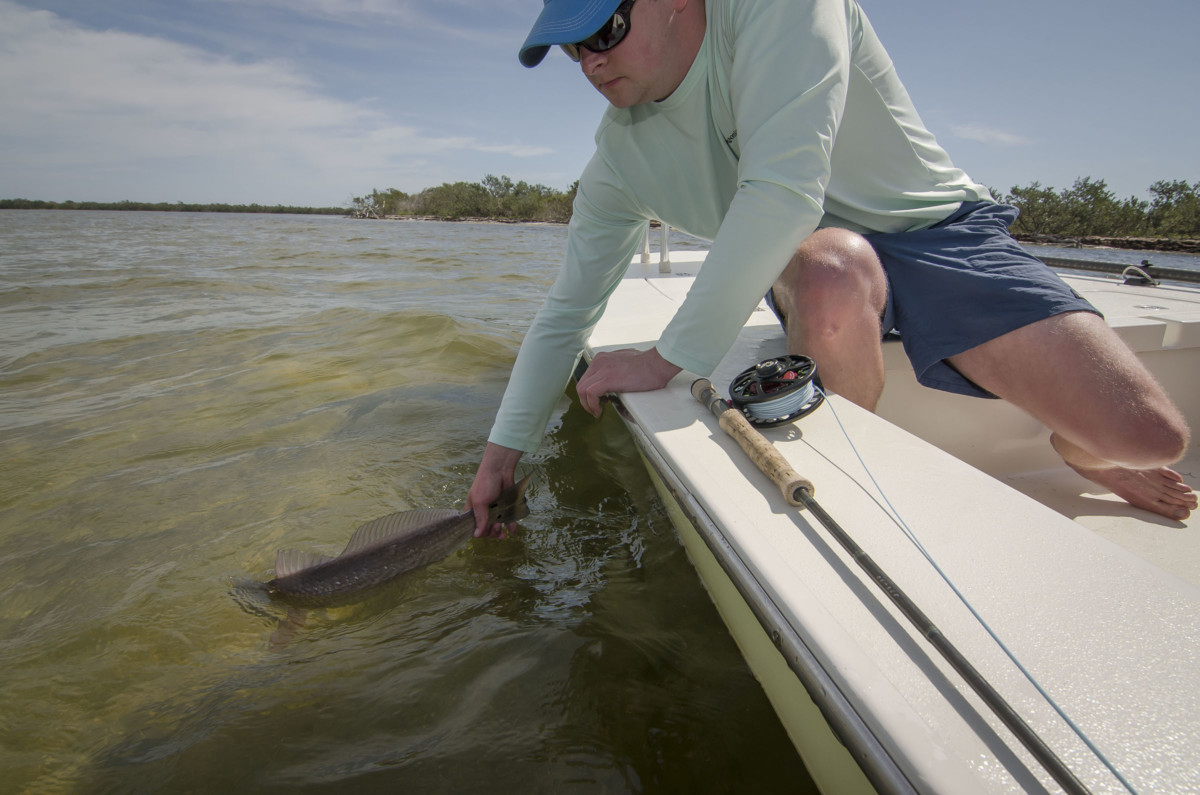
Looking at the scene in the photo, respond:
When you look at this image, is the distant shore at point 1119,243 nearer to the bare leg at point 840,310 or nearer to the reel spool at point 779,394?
the bare leg at point 840,310

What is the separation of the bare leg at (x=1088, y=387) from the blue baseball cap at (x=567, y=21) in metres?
1.39

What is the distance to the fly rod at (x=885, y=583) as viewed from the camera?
25.8 inches

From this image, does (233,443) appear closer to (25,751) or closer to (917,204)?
(25,751)

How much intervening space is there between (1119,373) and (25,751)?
2940mm

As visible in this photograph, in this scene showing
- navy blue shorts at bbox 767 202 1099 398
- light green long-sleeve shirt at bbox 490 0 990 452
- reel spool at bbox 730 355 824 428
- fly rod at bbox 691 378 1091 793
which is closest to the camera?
fly rod at bbox 691 378 1091 793

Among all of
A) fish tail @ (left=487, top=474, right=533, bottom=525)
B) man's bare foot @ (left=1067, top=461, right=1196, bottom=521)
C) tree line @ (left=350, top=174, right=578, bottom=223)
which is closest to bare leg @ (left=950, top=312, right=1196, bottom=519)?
man's bare foot @ (left=1067, top=461, right=1196, bottom=521)

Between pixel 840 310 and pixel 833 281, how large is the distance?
0.28ft

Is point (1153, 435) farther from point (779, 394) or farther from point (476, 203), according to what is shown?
point (476, 203)

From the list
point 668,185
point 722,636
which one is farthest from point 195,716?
point 668,185

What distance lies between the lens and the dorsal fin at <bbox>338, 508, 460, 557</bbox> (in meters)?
1.99

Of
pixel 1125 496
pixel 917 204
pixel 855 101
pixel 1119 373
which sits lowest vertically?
pixel 1125 496

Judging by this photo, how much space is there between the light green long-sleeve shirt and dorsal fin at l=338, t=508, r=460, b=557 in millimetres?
330

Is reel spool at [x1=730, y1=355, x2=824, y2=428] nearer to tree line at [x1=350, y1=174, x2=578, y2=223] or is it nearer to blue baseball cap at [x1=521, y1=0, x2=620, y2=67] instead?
blue baseball cap at [x1=521, y1=0, x2=620, y2=67]

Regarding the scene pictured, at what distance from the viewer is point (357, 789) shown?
56.8 inches
